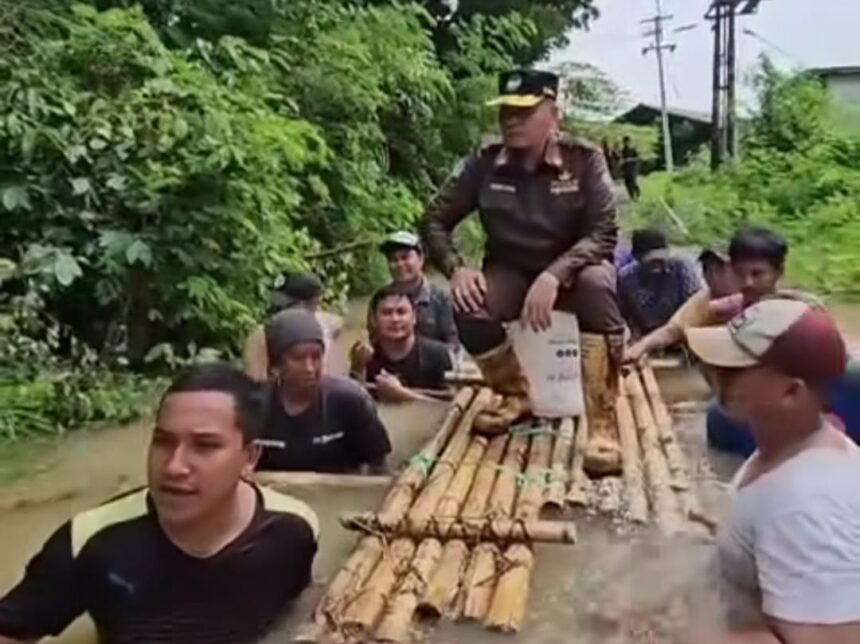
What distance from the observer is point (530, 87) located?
4449 millimetres

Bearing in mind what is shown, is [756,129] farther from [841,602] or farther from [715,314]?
[841,602]

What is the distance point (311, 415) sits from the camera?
4391 mm

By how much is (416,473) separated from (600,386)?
76cm

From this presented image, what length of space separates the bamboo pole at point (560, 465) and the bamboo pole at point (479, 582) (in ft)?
1.47

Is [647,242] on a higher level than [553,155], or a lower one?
lower

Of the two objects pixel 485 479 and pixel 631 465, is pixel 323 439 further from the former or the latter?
pixel 631 465

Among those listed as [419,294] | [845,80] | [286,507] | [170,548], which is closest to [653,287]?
[419,294]

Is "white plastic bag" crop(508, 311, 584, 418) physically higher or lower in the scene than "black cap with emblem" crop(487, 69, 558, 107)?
lower

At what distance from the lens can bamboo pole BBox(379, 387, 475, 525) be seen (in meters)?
3.88

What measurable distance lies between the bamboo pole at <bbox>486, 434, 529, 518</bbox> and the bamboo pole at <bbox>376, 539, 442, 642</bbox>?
0.29m

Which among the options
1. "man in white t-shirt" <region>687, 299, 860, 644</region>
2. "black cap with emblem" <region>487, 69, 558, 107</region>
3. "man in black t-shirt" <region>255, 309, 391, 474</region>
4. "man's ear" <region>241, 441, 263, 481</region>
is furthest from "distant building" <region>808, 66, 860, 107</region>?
"man in white t-shirt" <region>687, 299, 860, 644</region>

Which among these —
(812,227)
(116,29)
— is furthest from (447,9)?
(116,29)

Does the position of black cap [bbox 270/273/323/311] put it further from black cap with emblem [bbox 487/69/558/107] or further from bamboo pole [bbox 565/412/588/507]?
black cap with emblem [bbox 487/69/558/107]

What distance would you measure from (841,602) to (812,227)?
617 inches
